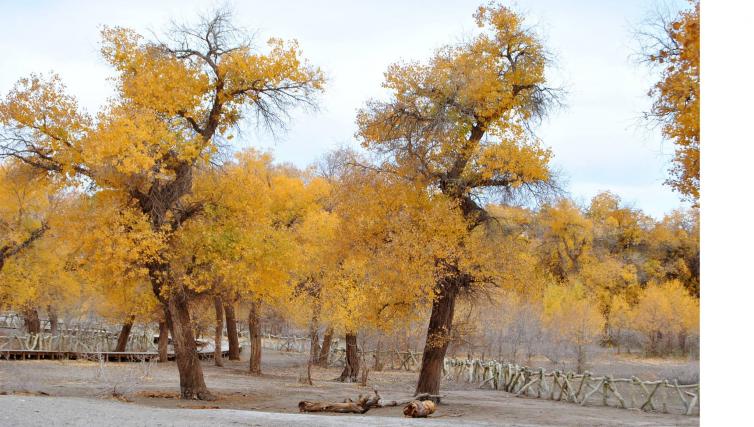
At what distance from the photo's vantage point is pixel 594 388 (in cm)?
2005

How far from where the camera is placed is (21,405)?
11.2 m

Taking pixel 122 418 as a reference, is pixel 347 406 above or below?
below

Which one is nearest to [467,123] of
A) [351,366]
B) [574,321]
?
[351,366]

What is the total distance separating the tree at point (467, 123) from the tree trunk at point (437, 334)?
25 millimetres

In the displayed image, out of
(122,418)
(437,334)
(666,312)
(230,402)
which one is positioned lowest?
(230,402)

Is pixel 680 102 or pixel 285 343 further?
pixel 285 343

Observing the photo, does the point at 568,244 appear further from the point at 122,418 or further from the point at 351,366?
the point at 122,418

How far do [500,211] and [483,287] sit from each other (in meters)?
3.74

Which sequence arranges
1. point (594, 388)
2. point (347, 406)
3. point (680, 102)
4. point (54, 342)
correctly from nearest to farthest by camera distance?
point (680, 102) < point (347, 406) < point (594, 388) < point (54, 342)

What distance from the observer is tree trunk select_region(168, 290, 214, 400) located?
1669 centimetres

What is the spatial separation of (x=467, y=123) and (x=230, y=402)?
845 cm

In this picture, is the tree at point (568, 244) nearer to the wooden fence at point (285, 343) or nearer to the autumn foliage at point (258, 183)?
the wooden fence at point (285, 343)

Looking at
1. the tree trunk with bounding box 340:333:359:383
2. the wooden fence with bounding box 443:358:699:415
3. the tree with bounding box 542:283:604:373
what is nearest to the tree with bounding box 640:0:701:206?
the wooden fence with bounding box 443:358:699:415
